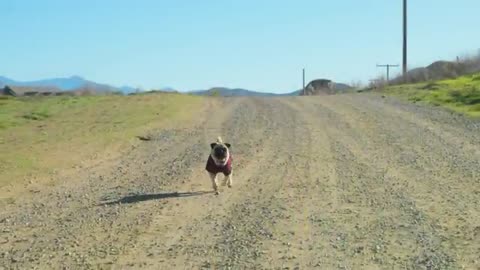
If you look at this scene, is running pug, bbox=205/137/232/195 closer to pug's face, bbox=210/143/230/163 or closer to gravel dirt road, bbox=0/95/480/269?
pug's face, bbox=210/143/230/163

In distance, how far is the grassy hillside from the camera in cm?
2638

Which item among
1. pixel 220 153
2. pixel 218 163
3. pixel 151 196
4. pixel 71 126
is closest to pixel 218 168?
pixel 218 163

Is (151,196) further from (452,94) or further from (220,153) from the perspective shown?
(452,94)

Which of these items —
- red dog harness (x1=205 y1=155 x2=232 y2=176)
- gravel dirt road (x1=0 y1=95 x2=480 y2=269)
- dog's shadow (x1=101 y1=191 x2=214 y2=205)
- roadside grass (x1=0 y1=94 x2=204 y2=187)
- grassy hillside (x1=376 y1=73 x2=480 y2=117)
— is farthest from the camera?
grassy hillside (x1=376 y1=73 x2=480 y2=117)

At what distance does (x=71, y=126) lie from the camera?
22188 millimetres

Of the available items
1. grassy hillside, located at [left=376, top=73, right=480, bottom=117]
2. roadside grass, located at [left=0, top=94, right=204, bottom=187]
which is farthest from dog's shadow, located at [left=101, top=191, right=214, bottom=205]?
grassy hillside, located at [left=376, top=73, right=480, bottom=117]

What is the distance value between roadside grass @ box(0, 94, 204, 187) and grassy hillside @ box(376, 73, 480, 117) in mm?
8935

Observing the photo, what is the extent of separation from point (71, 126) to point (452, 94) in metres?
16.0

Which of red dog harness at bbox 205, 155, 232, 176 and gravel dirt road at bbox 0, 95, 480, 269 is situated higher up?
red dog harness at bbox 205, 155, 232, 176

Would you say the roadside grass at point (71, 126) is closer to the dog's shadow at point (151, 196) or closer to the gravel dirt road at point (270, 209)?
the gravel dirt road at point (270, 209)

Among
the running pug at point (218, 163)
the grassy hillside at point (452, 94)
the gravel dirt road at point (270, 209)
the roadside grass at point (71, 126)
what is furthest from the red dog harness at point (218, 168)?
the grassy hillside at point (452, 94)

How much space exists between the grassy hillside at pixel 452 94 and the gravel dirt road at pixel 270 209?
7345 millimetres

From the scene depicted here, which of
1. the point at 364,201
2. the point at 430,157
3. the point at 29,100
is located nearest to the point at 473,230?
the point at 364,201

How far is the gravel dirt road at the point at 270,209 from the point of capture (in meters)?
8.21
